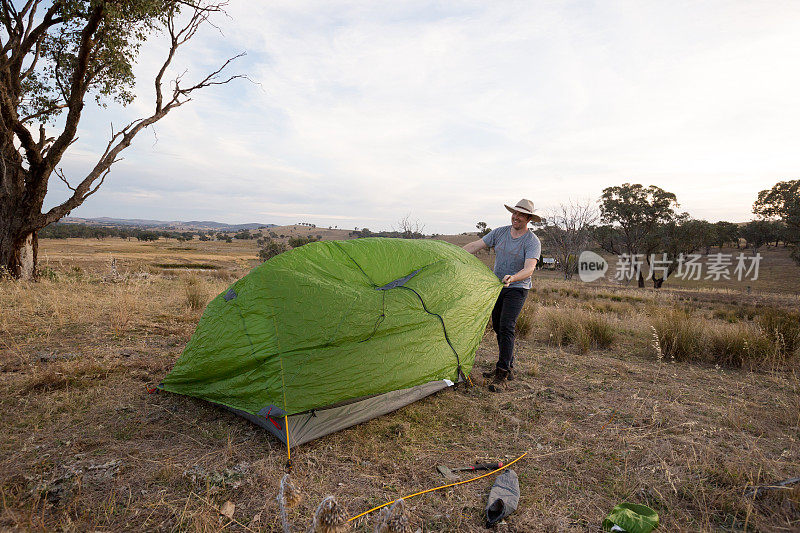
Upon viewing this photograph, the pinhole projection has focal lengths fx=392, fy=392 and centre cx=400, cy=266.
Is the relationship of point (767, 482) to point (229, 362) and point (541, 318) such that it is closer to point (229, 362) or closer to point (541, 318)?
point (229, 362)

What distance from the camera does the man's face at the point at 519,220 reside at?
5.11 metres

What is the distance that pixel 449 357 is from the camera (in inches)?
170

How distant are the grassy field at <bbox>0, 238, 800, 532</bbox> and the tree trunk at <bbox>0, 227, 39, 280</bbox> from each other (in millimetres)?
4833

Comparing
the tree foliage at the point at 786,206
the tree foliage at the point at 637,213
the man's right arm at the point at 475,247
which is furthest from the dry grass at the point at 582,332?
the tree foliage at the point at 786,206

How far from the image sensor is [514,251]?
520 centimetres

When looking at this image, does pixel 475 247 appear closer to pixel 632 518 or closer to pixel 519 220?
pixel 519 220

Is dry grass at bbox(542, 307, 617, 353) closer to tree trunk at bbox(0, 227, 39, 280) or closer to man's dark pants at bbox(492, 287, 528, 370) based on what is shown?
man's dark pants at bbox(492, 287, 528, 370)

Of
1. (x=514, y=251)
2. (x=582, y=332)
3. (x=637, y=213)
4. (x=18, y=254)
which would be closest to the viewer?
(x=514, y=251)

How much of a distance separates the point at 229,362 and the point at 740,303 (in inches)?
995

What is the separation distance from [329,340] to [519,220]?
298cm

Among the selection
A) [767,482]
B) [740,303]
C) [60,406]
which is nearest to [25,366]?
[60,406]

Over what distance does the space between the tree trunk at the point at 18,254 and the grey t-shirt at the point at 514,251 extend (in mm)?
11513

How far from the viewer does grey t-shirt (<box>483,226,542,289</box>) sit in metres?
5.05

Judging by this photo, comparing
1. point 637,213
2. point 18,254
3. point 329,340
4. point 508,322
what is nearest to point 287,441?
point 329,340
